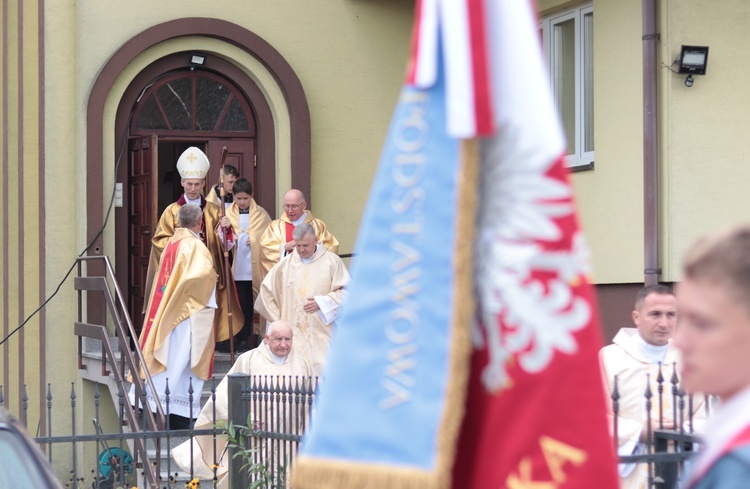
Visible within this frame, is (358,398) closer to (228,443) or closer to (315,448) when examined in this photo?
(315,448)

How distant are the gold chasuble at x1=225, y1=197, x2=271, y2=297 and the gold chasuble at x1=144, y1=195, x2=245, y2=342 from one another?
15 centimetres

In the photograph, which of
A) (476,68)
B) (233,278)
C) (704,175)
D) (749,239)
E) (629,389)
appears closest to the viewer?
(749,239)

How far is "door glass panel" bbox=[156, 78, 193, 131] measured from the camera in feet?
42.8

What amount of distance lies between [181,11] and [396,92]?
2467 mm

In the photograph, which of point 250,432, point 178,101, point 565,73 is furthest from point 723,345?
point 178,101

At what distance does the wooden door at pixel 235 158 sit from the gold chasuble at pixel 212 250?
0.80 m

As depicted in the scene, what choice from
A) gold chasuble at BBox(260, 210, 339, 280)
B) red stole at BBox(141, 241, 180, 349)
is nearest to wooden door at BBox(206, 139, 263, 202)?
gold chasuble at BBox(260, 210, 339, 280)

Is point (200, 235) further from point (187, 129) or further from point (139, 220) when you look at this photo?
point (187, 129)

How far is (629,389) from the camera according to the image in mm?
6934

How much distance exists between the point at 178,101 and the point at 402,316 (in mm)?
11234

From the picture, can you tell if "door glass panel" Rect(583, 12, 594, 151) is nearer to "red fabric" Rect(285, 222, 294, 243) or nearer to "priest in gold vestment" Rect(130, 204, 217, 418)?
"red fabric" Rect(285, 222, 294, 243)

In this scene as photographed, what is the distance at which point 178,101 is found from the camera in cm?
1312

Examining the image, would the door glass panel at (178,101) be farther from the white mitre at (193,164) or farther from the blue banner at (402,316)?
the blue banner at (402,316)

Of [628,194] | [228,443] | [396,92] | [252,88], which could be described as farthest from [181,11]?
[228,443]
